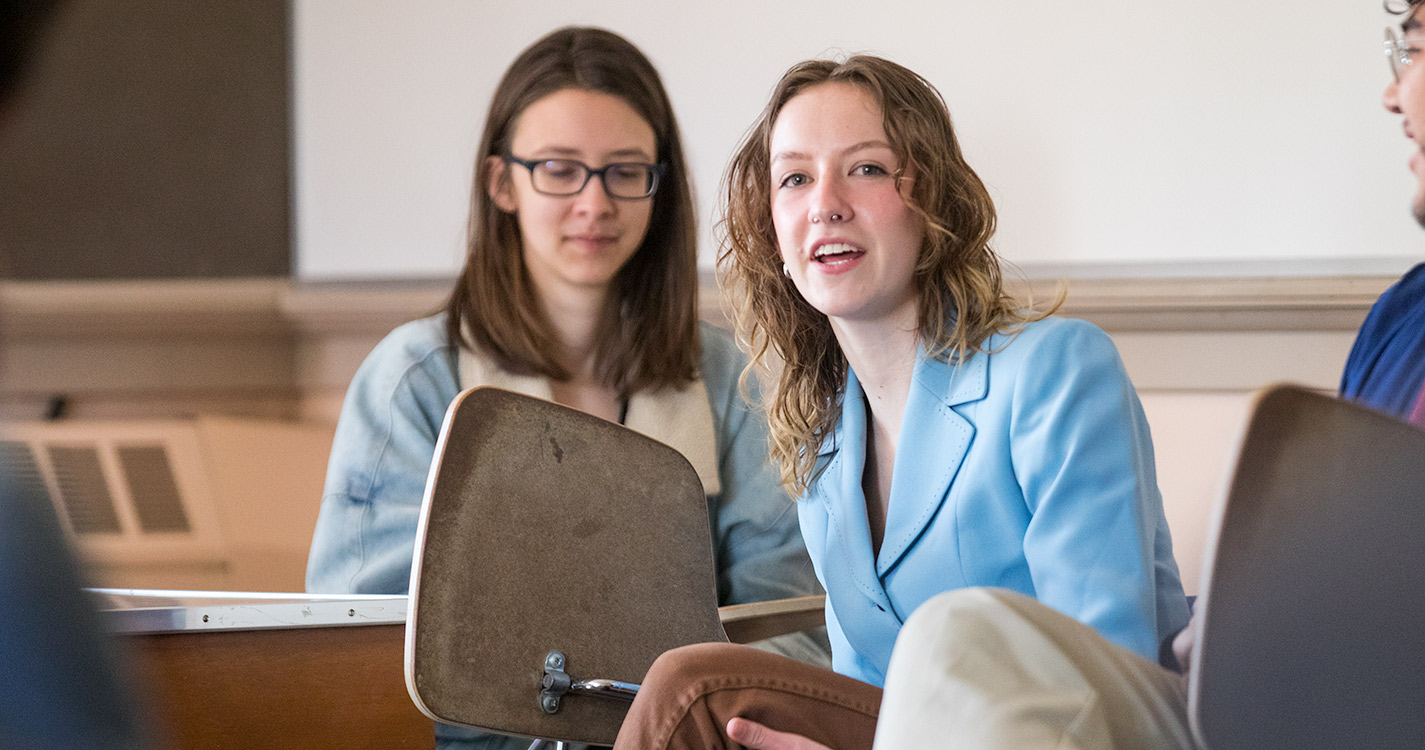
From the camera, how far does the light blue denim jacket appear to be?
1400mm

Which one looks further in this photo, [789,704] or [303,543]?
[303,543]

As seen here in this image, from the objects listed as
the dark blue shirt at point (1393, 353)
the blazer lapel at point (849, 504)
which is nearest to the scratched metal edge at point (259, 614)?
the blazer lapel at point (849, 504)

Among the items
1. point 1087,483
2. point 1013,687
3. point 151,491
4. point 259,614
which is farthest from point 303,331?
point 1013,687

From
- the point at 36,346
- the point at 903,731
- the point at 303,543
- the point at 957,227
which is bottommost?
the point at 303,543

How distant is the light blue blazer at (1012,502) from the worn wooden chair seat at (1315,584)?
255mm

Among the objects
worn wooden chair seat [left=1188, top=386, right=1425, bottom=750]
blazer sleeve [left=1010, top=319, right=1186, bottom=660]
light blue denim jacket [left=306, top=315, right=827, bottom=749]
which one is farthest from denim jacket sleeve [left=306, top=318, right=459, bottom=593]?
worn wooden chair seat [left=1188, top=386, right=1425, bottom=750]

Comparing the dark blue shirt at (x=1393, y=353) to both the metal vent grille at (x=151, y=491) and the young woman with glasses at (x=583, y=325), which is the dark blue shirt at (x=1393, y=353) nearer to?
the young woman with glasses at (x=583, y=325)

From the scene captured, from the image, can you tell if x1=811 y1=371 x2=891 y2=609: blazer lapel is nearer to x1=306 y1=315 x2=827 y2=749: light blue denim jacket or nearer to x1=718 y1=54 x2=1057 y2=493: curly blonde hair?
x1=718 y1=54 x2=1057 y2=493: curly blonde hair

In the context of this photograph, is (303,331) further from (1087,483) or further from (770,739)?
(1087,483)

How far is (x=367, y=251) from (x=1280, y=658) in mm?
1975

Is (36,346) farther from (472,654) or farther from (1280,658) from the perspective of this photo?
(1280,658)

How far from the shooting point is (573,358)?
161 cm

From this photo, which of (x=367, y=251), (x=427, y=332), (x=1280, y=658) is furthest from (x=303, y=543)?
(x=1280, y=658)

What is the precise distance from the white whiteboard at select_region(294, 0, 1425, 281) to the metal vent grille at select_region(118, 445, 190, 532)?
2.24 ft
